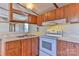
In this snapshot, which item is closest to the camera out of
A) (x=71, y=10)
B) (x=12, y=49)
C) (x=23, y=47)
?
(x=71, y=10)

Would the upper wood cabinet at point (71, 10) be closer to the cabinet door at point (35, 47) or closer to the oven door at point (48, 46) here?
the oven door at point (48, 46)

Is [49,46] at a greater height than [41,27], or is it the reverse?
[41,27]

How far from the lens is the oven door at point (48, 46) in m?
1.33

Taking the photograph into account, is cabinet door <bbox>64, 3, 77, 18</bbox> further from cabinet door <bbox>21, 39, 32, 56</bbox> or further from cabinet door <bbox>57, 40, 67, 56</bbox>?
cabinet door <bbox>21, 39, 32, 56</bbox>

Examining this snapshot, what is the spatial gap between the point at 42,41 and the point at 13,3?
24.3 inches

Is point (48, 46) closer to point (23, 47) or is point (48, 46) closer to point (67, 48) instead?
point (67, 48)

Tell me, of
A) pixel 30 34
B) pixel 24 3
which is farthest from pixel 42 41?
pixel 24 3

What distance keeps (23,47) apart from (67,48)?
628 mm

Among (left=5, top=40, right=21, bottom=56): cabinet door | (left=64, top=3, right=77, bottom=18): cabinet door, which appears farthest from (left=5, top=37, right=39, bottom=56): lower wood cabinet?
(left=64, top=3, right=77, bottom=18): cabinet door

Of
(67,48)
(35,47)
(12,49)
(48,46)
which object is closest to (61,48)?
(67,48)

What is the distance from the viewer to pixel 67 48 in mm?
1271

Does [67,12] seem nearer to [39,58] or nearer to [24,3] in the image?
[24,3]

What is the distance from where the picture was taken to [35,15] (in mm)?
1319

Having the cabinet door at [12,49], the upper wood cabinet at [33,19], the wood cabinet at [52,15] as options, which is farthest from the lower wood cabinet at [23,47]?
the wood cabinet at [52,15]
